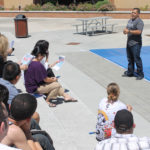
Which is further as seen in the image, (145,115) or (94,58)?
(94,58)

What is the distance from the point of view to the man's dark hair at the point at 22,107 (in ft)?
10.6

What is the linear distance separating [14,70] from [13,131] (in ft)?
5.94

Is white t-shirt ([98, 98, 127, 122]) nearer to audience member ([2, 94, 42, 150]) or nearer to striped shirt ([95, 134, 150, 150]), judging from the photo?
striped shirt ([95, 134, 150, 150])

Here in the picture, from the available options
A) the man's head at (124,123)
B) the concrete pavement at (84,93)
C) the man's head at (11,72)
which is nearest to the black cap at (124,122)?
the man's head at (124,123)

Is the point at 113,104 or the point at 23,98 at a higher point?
the point at 23,98

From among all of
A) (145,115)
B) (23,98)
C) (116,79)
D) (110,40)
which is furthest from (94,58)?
(23,98)

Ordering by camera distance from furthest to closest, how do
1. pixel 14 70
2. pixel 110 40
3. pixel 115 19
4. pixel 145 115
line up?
1. pixel 115 19
2. pixel 110 40
3. pixel 145 115
4. pixel 14 70

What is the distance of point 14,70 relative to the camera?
4.82 m

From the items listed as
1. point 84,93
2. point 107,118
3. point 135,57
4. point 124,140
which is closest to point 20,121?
point 124,140

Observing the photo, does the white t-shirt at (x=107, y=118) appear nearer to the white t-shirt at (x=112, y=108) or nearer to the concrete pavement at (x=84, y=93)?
the white t-shirt at (x=112, y=108)

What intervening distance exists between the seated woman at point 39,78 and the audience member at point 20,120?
3.01 meters

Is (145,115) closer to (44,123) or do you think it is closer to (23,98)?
(44,123)

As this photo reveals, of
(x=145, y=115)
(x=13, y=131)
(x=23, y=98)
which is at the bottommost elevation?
(x=145, y=115)

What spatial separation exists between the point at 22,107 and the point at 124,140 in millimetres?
1099
